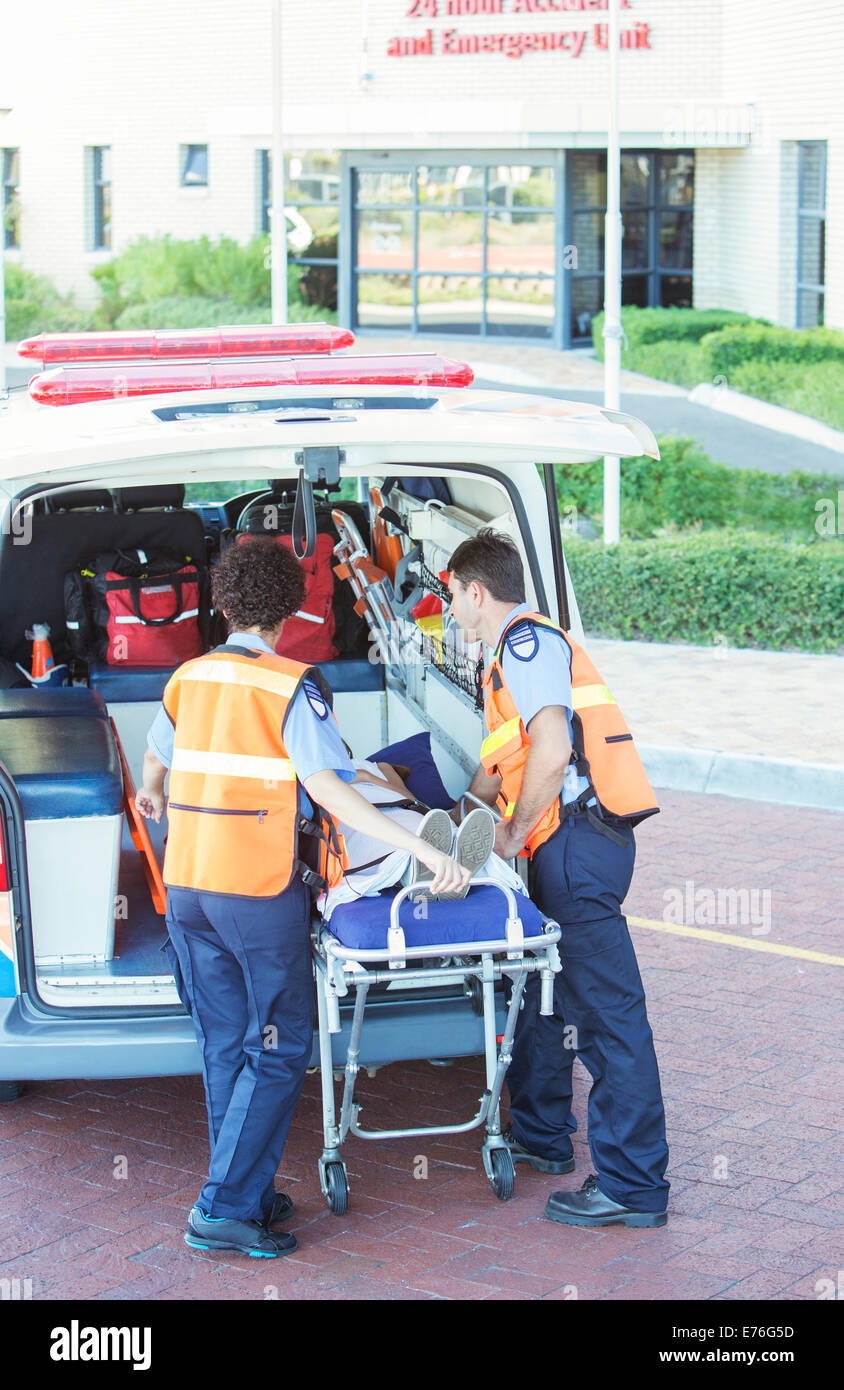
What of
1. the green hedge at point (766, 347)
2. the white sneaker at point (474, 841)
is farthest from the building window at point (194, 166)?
the white sneaker at point (474, 841)

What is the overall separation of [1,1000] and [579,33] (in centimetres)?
2383

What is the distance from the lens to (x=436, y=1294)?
13.8 ft

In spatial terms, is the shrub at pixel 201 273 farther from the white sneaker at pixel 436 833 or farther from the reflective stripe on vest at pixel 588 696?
the white sneaker at pixel 436 833

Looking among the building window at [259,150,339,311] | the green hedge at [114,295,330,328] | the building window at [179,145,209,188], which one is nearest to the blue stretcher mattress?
the green hedge at [114,295,330,328]

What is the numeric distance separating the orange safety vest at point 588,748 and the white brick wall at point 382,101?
17768 millimetres

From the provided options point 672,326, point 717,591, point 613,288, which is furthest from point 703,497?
point 672,326

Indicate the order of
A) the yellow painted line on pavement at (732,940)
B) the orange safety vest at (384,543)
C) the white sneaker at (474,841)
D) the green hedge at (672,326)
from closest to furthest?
the white sneaker at (474,841)
the yellow painted line on pavement at (732,940)
the orange safety vest at (384,543)
the green hedge at (672,326)

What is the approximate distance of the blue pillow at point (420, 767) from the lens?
5344 millimetres

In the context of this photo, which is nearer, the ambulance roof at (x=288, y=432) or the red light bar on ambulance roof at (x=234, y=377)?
the ambulance roof at (x=288, y=432)

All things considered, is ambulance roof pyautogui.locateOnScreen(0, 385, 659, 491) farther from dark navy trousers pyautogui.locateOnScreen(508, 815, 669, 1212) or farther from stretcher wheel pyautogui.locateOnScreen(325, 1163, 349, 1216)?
stretcher wheel pyautogui.locateOnScreen(325, 1163, 349, 1216)

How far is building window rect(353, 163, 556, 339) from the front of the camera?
26953 mm

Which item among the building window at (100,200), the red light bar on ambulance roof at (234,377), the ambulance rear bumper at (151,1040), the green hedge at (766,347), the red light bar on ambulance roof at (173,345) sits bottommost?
the ambulance rear bumper at (151,1040)

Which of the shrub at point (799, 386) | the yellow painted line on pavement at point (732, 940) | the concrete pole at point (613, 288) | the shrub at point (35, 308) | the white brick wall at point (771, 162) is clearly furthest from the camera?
the shrub at point (35, 308)
